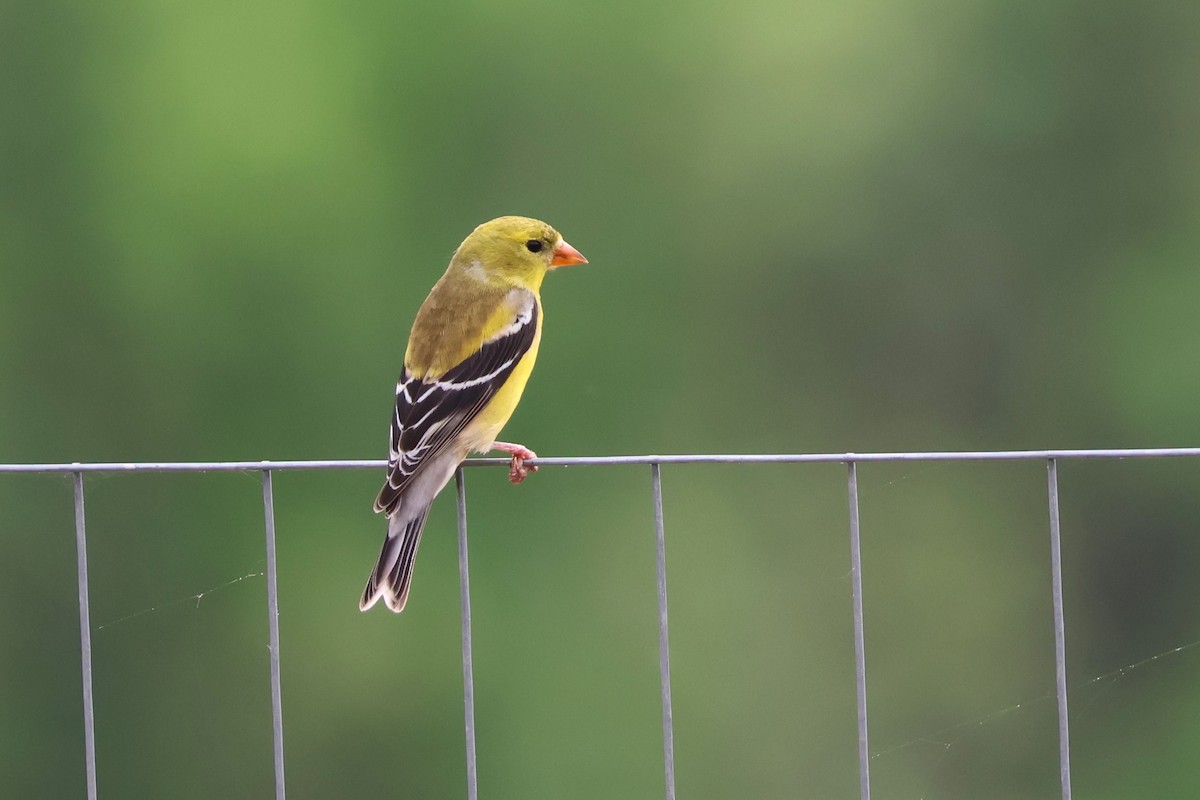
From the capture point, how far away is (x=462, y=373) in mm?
4352

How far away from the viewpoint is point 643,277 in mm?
18188

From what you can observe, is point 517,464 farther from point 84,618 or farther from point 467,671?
point 84,618

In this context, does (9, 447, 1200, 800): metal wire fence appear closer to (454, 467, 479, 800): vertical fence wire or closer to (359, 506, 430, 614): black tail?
(454, 467, 479, 800): vertical fence wire

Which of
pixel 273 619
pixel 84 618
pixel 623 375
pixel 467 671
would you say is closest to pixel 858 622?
pixel 467 671

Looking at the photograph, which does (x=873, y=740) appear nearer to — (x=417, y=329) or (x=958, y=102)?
(x=958, y=102)

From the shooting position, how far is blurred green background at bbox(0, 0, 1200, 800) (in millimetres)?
16219

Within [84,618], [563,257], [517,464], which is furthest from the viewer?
[563,257]

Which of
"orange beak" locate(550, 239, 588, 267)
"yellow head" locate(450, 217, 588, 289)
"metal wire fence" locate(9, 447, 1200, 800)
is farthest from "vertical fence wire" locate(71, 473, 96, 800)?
"orange beak" locate(550, 239, 588, 267)

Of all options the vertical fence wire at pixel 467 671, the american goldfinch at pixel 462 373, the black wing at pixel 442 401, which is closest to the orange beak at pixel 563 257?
the american goldfinch at pixel 462 373

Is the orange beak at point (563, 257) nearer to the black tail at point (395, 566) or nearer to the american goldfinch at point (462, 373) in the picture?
the american goldfinch at point (462, 373)

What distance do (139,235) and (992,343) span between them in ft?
34.5

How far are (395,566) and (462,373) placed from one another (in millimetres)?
702

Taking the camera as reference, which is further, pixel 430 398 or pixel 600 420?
pixel 600 420

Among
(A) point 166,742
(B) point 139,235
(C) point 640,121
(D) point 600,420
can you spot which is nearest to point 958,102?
(C) point 640,121
